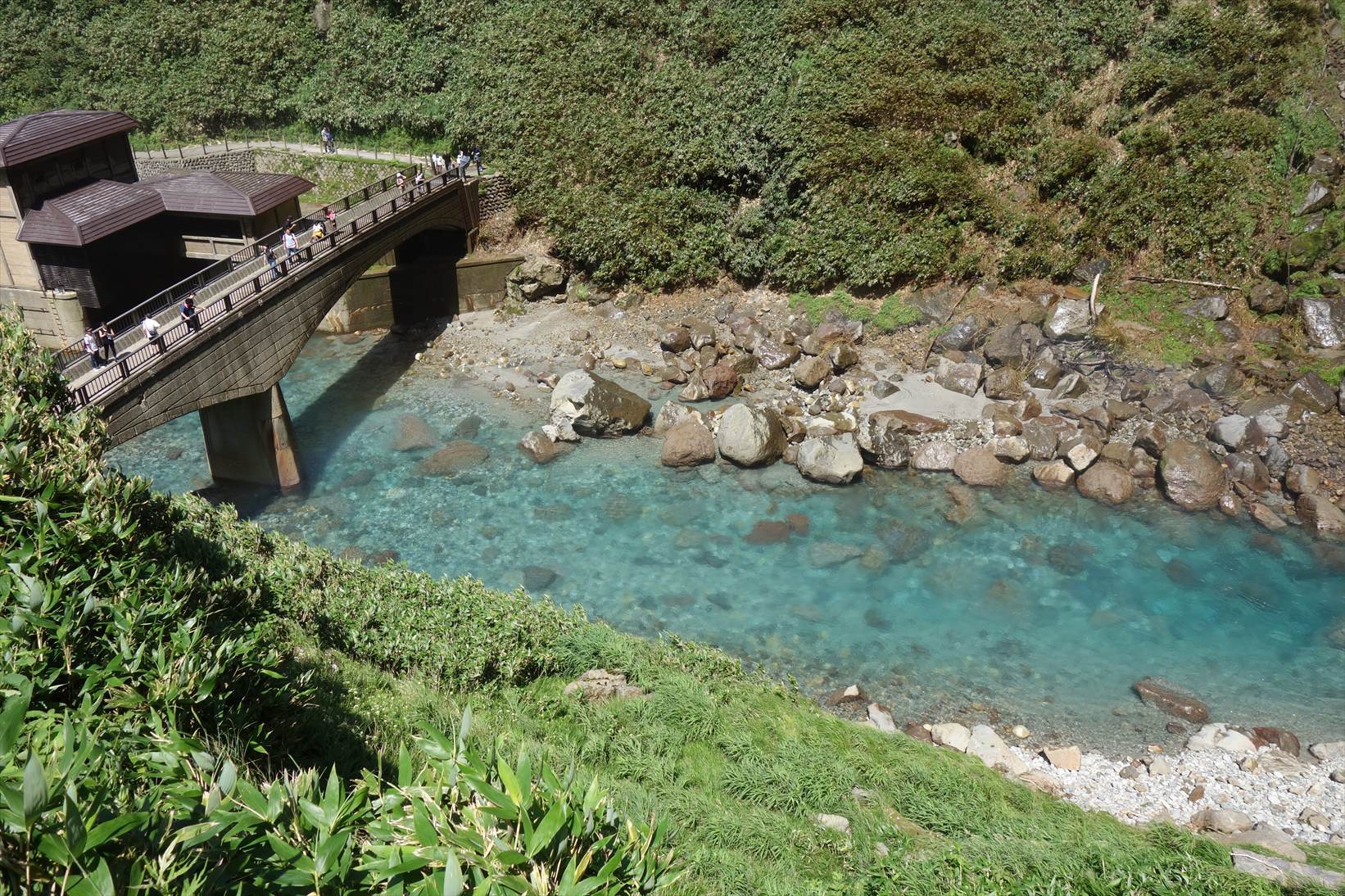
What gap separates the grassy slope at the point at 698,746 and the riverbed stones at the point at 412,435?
11567 millimetres

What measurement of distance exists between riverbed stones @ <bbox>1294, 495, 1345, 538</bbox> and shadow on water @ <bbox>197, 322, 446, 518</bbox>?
112 feet

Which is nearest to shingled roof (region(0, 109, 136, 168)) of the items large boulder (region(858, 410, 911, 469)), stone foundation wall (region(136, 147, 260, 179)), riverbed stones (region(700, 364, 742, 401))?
stone foundation wall (region(136, 147, 260, 179))

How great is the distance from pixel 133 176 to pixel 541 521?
72.3 feet

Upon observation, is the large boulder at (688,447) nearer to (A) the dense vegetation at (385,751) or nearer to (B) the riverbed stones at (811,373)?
(B) the riverbed stones at (811,373)

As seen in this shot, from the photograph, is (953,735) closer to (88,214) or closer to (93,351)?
(93,351)

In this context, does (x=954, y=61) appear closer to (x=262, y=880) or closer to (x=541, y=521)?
(x=541, y=521)

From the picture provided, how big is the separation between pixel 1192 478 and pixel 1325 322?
1000cm

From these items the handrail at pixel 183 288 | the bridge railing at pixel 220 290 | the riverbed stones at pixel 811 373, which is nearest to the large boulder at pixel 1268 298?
the riverbed stones at pixel 811 373

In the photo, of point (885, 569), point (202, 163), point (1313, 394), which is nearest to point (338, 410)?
point (885, 569)

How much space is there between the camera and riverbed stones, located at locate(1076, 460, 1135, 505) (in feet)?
93.7

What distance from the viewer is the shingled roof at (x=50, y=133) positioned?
27.8 metres

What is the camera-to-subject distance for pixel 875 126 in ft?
132

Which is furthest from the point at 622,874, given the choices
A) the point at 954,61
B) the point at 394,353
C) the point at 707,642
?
the point at 954,61

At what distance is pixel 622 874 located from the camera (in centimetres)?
739
